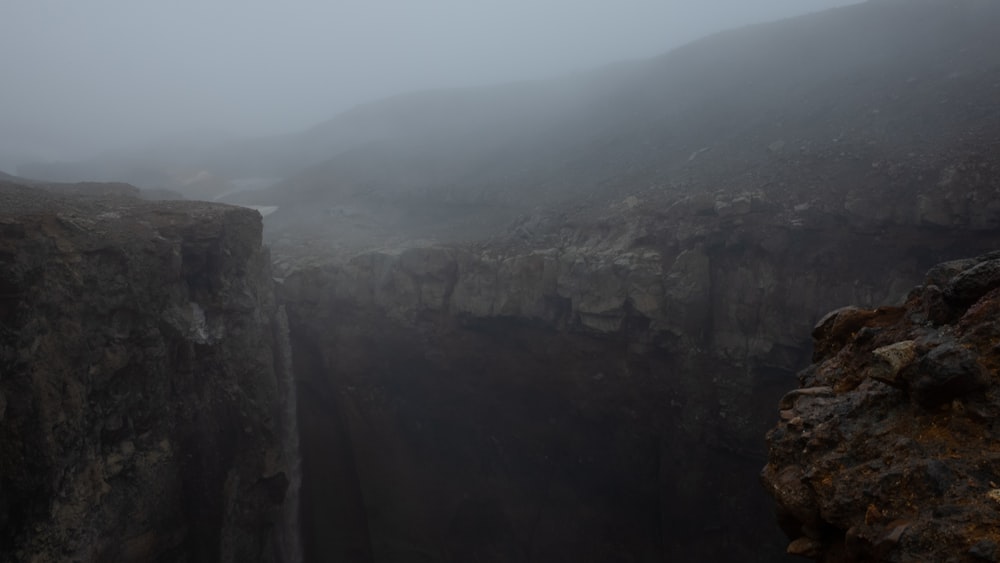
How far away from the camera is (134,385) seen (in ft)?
34.7

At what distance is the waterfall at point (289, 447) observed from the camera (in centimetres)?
1448

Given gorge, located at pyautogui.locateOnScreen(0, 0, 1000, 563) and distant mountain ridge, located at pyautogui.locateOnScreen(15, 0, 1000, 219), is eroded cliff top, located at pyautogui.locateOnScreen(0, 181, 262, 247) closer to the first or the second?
gorge, located at pyautogui.locateOnScreen(0, 0, 1000, 563)

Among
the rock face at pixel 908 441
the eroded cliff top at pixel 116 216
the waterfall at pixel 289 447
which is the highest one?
the eroded cliff top at pixel 116 216

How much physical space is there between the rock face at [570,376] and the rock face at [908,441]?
883cm

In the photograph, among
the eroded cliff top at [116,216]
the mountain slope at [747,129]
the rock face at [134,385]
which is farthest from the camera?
the mountain slope at [747,129]

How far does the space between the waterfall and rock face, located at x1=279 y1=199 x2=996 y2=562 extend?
0.45 metres

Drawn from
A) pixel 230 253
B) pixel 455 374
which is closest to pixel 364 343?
pixel 455 374

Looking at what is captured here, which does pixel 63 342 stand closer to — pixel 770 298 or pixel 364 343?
pixel 364 343

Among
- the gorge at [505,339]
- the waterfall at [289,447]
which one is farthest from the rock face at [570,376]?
the waterfall at [289,447]

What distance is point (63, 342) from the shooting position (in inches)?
375

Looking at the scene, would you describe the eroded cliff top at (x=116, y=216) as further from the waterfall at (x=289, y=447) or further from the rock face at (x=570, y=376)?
the rock face at (x=570, y=376)

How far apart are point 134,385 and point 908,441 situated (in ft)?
37.2

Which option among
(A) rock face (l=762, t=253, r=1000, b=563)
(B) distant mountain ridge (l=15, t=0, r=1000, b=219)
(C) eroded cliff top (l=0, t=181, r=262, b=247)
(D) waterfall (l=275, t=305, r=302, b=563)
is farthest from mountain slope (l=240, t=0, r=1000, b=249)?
(C) eroded cliff top (l=0, t=181, r=262, b=247)

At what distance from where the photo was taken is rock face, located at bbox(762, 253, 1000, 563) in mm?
3705
